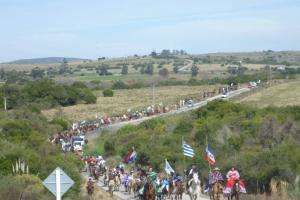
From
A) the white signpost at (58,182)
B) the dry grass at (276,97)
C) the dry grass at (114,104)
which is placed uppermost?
the white signpost at (58,182)

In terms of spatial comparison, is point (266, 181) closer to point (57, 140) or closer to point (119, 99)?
point (57, 140)

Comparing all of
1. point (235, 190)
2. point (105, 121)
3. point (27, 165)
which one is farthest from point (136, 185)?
point (105, 121)

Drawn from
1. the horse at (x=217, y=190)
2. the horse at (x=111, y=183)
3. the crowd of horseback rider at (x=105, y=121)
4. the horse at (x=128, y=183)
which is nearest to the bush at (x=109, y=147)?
the crowd of horseback rider at (x=105, y=121)

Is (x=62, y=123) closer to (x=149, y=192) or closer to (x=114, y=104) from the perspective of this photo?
(x=114, y=104)

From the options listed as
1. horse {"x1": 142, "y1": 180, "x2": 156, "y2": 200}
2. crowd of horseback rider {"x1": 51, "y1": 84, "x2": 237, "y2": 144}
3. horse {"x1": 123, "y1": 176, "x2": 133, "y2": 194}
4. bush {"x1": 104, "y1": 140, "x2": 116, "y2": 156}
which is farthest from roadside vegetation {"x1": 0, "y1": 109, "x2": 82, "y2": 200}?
bush {"x1": 104, "y1": 140, "x2": 116, "y2": 156}

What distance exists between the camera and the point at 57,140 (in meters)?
58.2

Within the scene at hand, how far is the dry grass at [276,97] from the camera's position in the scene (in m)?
79.8

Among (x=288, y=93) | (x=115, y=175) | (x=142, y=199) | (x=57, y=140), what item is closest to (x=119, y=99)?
(x=288, y=93)

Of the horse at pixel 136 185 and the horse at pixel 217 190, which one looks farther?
the horse at pixel 136 185

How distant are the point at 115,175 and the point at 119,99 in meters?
77.1

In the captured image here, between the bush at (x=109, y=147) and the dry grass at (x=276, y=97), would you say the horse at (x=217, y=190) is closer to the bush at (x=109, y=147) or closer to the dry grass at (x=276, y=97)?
the bush at (x=109, y=147)

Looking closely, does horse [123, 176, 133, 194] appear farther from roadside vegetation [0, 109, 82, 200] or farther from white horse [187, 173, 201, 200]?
white horse [187, 173, 201, 200]

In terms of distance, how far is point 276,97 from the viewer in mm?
87688

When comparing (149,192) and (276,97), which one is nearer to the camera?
(149,192)
